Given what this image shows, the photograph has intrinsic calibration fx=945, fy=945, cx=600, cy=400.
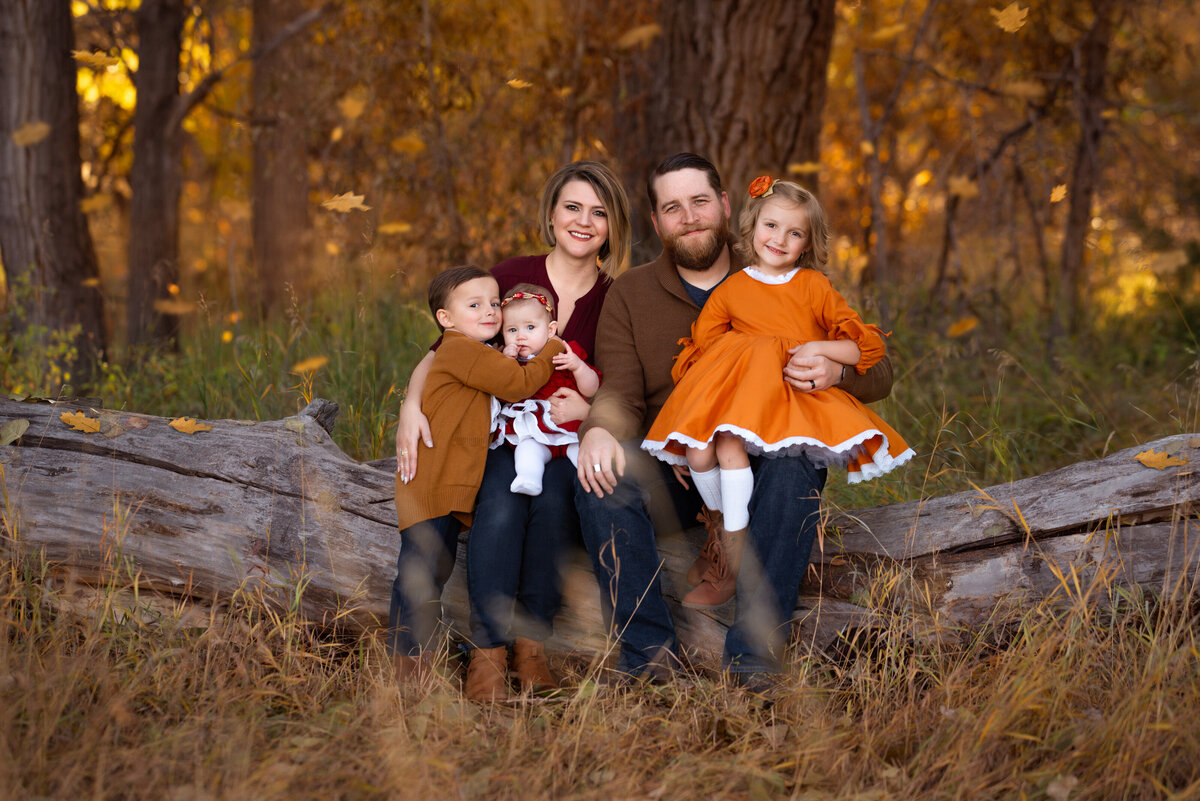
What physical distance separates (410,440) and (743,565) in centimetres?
113

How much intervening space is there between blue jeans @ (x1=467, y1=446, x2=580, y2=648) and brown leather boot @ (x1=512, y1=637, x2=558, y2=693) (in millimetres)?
47

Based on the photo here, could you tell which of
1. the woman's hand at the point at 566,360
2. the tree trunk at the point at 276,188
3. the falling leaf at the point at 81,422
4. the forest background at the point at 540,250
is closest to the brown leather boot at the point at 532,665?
the forest background at the point at 540,250

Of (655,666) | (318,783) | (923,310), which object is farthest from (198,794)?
(923,310)

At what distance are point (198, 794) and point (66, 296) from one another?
4.48m

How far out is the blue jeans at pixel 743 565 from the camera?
9.37ft

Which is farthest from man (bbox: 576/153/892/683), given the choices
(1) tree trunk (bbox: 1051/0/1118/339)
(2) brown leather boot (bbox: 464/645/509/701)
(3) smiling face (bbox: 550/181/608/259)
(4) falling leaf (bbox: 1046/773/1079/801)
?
(1) tree trunk (bbox: 1051/0/1118/339)

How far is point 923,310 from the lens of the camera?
6.54m

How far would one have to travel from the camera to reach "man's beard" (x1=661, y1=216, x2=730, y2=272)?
3.38 metres

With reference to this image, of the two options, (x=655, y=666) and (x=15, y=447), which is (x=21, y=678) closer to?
(x=15, y=447)

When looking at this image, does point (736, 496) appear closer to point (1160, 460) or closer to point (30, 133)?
point (1160, 460)

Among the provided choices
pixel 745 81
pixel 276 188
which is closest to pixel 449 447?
pixel 745 81

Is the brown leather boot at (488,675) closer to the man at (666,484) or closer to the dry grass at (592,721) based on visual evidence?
the dry grass at (592,721)

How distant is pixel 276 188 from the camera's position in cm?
866

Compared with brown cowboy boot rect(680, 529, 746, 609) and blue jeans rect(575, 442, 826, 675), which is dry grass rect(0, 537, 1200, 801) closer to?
blue jeans rect(575, 442, 826, 675)
